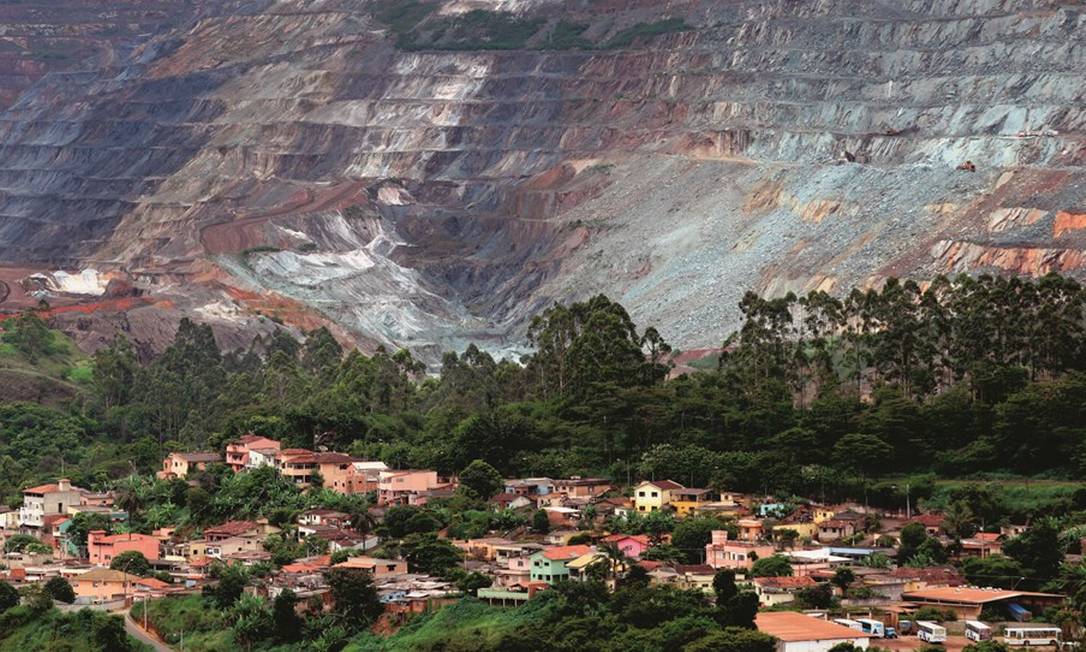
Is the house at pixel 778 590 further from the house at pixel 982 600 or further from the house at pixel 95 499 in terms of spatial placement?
the house at pixel 95 499

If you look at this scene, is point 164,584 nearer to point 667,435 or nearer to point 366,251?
point 667,435

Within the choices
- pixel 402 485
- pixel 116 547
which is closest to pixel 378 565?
pixel 116 547

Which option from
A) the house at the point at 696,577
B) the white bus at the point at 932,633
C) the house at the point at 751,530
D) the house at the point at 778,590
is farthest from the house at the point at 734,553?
the white bus at the point at 932,633

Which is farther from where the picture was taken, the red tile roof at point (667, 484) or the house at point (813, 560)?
the red tile roof at point (667, 484)

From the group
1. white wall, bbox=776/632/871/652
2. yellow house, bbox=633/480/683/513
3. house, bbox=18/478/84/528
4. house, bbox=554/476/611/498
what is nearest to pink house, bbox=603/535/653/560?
yellow house, bbox=633/480/683/513

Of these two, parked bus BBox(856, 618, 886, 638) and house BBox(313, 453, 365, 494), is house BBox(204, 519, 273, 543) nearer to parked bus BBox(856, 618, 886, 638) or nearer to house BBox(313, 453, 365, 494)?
house BBox(313, 453, 365, 494)

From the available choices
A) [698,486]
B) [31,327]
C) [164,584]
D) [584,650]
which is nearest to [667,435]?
[698,486]
